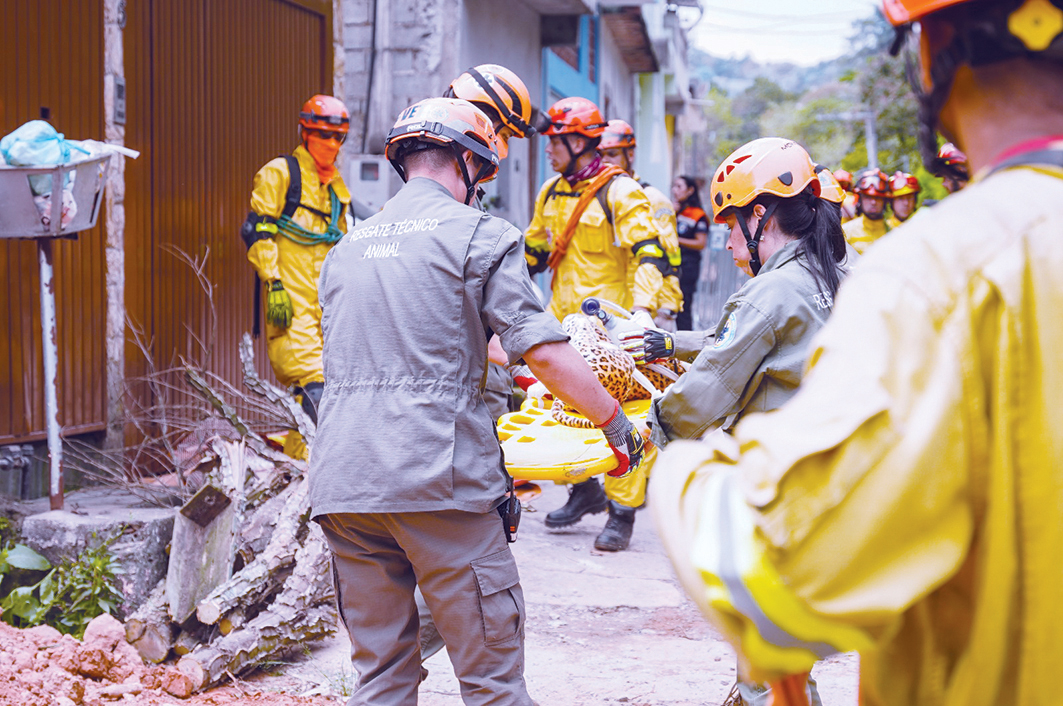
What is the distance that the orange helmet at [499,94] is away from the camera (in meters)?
4.07

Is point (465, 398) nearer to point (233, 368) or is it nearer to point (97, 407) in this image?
point (97, 407)

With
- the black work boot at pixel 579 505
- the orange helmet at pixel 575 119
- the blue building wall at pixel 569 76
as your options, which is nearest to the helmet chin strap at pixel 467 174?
the orange helmet at pixel 575 119

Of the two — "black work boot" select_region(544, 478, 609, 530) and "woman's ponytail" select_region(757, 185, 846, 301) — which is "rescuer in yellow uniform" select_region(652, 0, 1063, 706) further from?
"black work boot" select_region(544, 478, 609, 530)

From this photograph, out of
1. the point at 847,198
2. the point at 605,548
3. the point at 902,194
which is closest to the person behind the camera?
the point at 605,548

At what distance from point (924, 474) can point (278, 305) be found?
5841 millimetres

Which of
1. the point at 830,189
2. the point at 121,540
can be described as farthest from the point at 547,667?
the point at 830,189

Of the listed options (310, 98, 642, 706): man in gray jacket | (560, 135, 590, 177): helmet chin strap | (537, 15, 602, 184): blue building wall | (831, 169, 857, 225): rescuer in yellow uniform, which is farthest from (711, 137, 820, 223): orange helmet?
(537, 15, 602, 184): blue building wall

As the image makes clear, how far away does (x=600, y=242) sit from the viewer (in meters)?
6.57

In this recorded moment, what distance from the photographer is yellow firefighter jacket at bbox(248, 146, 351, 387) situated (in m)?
6.54

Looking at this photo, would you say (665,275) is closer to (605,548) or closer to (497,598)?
(605,548)

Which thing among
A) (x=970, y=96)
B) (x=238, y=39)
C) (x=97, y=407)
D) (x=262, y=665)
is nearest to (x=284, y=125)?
(x=238, y=39)

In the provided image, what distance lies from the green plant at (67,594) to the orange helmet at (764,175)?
3.17 metres

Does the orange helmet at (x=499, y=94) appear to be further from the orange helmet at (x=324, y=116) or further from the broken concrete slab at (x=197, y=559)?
the orange helmet at (x=324, y=116)

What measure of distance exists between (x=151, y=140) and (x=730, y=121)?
239 feet
